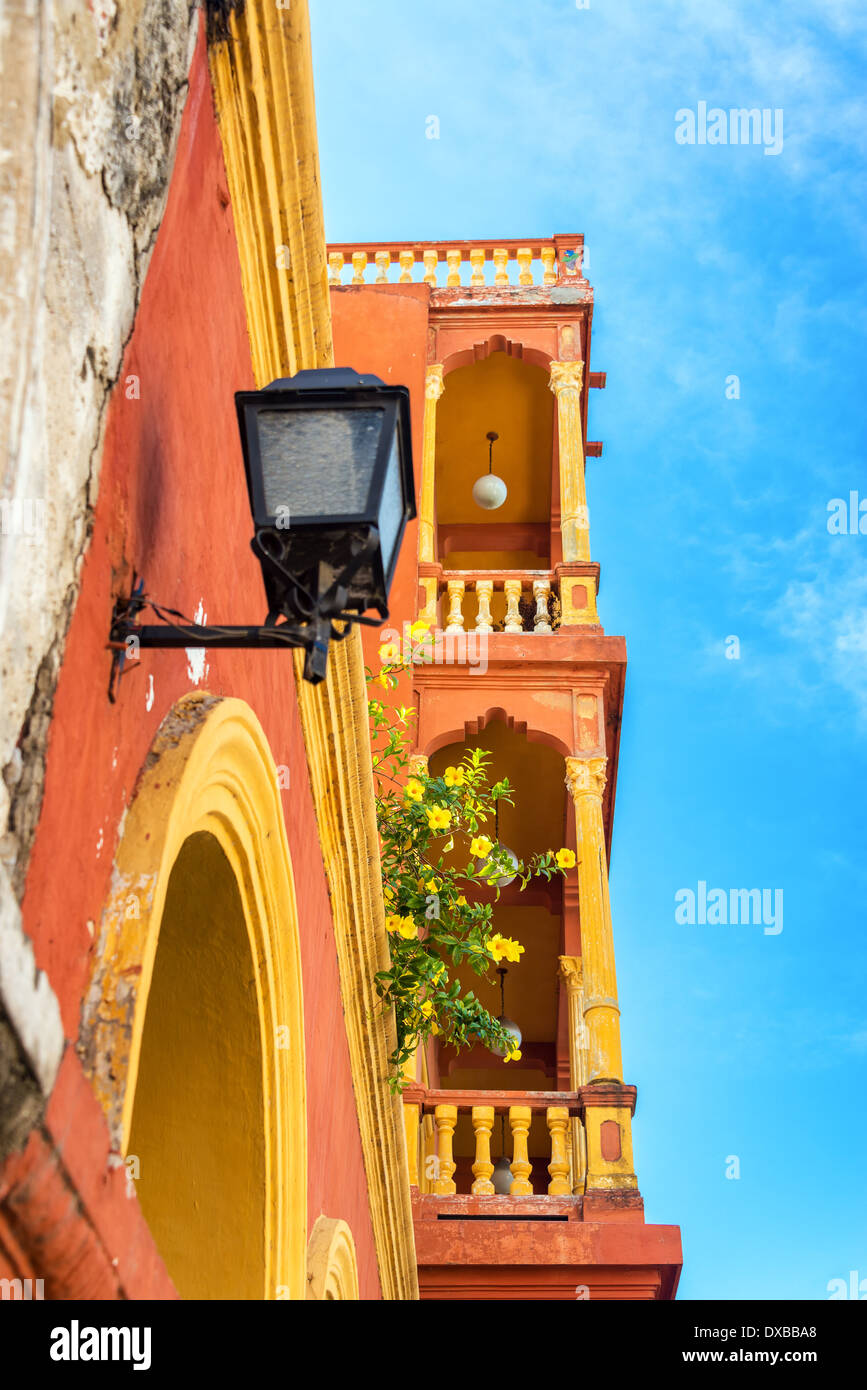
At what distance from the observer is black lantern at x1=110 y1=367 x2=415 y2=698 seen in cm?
199

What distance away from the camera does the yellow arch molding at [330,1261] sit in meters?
3.77

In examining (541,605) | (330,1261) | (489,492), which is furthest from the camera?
(489,492)

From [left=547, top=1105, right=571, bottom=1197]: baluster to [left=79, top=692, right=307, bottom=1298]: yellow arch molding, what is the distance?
14.5ft

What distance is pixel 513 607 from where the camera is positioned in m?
9.72

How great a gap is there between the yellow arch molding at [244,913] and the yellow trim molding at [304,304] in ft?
2.52

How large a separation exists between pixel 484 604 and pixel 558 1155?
11.8 ft

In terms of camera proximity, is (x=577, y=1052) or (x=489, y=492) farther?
(x=489, y=492)

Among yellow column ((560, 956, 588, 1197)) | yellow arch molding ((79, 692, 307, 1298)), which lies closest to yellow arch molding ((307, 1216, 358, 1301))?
yellow arch molding ((79, 692, 307, 1298))

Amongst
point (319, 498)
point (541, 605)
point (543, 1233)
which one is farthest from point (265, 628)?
point (541, 605)

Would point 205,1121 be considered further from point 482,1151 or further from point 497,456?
point 497,456

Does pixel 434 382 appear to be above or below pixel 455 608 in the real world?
above

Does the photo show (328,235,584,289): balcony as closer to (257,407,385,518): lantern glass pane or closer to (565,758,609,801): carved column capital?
(565,758,609,801): carved column capital

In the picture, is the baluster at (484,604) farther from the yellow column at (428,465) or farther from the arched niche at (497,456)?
the arched niche at (497,456)

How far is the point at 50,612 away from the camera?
151cm
